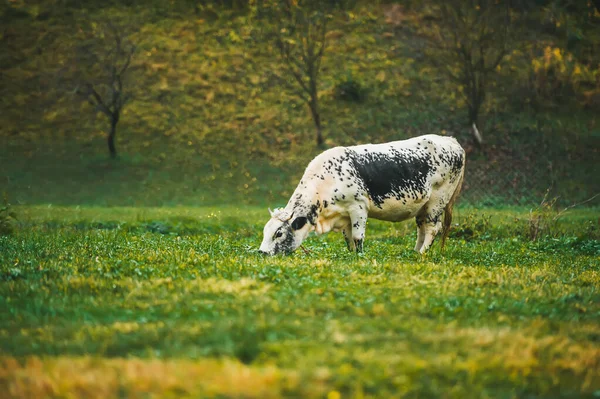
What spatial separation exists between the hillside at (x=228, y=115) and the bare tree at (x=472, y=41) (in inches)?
73.0

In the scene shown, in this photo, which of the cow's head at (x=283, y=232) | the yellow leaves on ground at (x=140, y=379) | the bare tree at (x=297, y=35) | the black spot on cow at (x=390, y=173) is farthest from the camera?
the bare tree at (x=297, y=35)

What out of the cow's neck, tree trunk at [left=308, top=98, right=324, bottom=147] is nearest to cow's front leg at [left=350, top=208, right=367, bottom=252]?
the cow's neck

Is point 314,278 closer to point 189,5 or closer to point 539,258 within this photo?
point 539,258

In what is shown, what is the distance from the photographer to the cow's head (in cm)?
1562

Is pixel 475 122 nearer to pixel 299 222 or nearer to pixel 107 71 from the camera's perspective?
pixel 107 71

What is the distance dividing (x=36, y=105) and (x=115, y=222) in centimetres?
2893

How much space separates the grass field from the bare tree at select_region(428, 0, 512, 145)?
33500 mm

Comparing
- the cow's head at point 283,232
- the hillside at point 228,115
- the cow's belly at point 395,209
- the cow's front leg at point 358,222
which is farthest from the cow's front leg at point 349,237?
the hillside at point 228,115

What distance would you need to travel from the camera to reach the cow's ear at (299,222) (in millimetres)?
15930

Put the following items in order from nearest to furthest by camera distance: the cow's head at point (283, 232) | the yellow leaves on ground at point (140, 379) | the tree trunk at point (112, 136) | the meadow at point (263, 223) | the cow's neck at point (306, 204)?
1. the yellow leaves on ground at point (140, 379)
2. the meadow at point (263, 223)
3. the cow's head at point (283, 232)
4. the cow's neck at point (306, 204)
5. the tree trunk at point (112, 136)

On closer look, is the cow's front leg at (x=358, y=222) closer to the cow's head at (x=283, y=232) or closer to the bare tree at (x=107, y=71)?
the cow's head at (x=283, y=232)

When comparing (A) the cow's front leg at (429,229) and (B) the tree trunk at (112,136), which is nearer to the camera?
(A) the cow's front leg at (429,229)

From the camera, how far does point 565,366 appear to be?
22.7ft

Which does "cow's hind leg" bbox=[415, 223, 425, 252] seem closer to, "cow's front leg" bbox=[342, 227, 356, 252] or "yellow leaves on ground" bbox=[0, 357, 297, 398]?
"cow's front leg" bbox=[342, 227, 356, 252]
